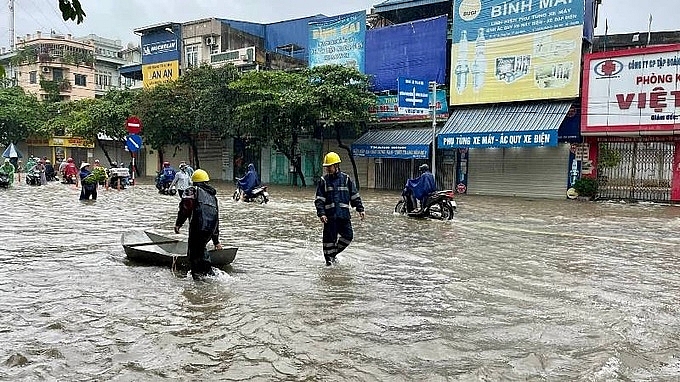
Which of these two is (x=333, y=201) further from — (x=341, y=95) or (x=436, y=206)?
(x=341, y=95)

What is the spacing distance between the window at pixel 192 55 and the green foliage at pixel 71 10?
3682cm

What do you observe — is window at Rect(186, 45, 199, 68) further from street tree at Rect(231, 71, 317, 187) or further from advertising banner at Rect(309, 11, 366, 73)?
advertising banner at Rect(309, 11, 366, 73)

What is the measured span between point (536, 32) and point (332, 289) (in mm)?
19252

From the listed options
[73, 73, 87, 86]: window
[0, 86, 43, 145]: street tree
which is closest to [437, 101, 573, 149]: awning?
[0, 86, 43, 145]: street tree

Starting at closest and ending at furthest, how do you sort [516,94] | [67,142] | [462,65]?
[516,94] < [462,65] < [67,142]

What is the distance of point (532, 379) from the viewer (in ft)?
14.0

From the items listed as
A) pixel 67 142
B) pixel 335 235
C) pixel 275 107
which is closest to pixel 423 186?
pixel 335 235

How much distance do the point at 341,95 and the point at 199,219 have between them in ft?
66.4

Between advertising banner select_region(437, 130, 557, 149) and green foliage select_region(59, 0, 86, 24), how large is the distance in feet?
68.7

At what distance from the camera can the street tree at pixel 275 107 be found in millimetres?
27484

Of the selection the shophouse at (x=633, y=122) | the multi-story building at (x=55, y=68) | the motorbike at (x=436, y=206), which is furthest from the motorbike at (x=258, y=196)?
the multi-story building at (x=55, y=68)

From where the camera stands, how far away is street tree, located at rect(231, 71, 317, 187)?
27.5 m

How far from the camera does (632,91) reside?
68.2ft

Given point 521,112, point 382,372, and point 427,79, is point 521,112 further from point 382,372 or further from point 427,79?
point 382,372
